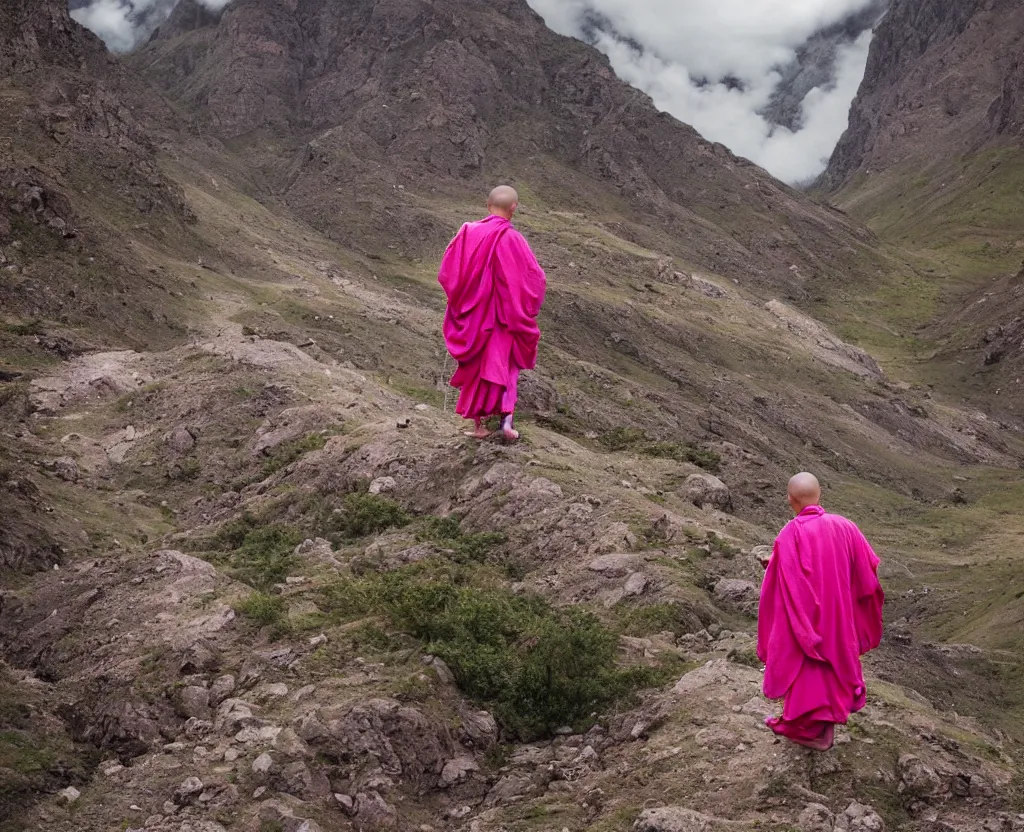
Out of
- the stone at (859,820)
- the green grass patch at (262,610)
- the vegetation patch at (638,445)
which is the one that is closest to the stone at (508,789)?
the stone at (859,820)

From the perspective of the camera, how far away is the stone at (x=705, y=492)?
14.4 meters

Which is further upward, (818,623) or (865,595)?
(865,595)

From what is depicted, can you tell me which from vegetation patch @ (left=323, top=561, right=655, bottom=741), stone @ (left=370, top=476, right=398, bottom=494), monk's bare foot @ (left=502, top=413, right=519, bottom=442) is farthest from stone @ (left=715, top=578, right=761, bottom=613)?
stone @ (left=370, top=476, right=398, bottom=494)

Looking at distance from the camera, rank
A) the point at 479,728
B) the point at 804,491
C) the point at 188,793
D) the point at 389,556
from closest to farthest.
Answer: the point at 188,793, the point at 804,491, the point at 479,728, the point at 389,556

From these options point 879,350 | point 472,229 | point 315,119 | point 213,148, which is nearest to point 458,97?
point 315,119

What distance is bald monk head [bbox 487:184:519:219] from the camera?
34.8 feet

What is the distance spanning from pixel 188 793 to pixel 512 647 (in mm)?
2903

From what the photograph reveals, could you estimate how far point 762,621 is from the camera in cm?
729

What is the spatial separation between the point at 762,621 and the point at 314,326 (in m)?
25.6

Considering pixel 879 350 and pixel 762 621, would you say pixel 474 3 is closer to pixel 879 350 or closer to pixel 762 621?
pixel 879 350

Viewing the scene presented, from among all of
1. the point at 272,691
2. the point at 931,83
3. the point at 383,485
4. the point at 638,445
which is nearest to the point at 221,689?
the point at 272,691

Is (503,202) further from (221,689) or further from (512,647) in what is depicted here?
(221,689)

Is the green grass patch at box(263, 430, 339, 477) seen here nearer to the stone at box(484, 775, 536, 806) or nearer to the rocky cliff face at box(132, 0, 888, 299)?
the stone at box(484, 775, 536, 806)

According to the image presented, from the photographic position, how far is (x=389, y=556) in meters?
10.5
